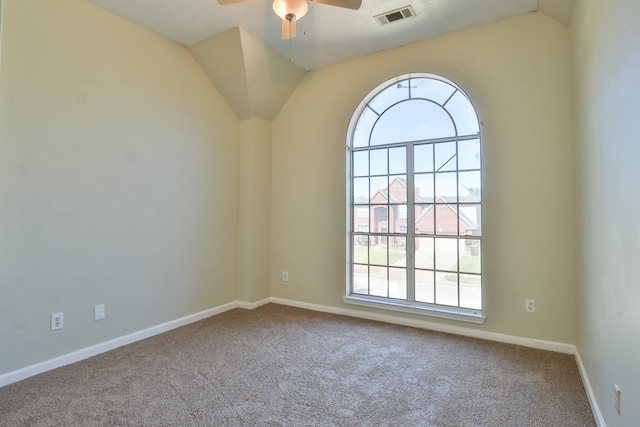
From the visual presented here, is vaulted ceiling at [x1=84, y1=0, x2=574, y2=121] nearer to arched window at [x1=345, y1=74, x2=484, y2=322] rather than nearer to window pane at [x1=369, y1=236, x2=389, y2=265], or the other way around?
arched window at [x1=345, y1=74, x2=484, y2=322]

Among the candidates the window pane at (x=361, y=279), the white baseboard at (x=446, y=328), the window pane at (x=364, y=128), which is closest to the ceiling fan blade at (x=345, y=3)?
the window pane at (x=364, y=128)

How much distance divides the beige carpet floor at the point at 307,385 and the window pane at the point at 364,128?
6.97ft

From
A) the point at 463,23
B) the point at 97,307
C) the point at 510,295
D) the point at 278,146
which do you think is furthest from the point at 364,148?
the point at 97,307

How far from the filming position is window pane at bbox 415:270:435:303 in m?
3.31

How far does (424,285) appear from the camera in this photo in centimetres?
335

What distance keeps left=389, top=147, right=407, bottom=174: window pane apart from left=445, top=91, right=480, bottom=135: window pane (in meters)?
0.58

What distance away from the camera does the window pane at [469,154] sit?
310cm

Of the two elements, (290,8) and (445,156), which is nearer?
(290,8)

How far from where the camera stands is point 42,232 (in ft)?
7.85

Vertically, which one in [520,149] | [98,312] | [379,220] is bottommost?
[98,312]

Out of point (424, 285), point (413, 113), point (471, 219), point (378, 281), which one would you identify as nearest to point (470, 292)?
point (424, 285)

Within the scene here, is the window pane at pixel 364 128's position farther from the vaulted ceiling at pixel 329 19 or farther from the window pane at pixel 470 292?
the window pane at pixel 470 292

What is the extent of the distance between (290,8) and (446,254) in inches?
100

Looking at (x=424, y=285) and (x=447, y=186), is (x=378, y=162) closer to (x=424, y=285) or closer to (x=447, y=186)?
(x=447, y=186)
